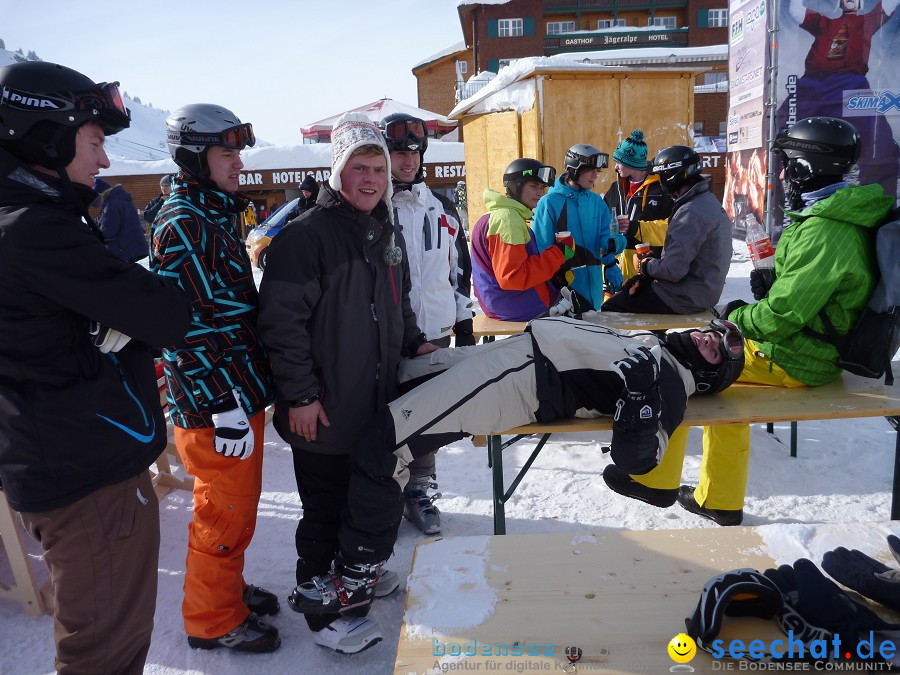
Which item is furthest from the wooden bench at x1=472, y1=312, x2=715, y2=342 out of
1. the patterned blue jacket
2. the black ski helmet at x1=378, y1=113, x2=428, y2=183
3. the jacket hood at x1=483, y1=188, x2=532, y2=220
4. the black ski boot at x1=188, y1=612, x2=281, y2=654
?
the black ski boot at x1=188, y1=612, x2=281, y2=654

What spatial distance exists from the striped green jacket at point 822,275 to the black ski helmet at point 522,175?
176 centimetres

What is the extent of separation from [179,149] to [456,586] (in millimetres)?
1791

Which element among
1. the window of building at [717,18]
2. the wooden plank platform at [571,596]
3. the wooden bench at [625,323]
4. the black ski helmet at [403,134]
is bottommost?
the wooden plank platform at [571,596]

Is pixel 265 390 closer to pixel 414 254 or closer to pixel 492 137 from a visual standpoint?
pixel 414 254

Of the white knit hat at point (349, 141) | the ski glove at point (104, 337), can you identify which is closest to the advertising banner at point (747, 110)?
the white knit hat at point (349, 141)

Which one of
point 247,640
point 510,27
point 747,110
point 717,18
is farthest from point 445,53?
point 247,640

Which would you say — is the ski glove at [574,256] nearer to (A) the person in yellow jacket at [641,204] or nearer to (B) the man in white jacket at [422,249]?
(A) the person in yellow jacket at [641,204]

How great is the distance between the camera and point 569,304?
448cm

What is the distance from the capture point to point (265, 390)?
2328mm

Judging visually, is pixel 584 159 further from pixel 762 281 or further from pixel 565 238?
pixel 762 281

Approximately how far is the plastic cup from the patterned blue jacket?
266cm

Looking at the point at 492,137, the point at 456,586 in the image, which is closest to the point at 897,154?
the point at 492,137

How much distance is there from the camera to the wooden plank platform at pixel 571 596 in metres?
1.67

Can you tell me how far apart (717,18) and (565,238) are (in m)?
33.0
